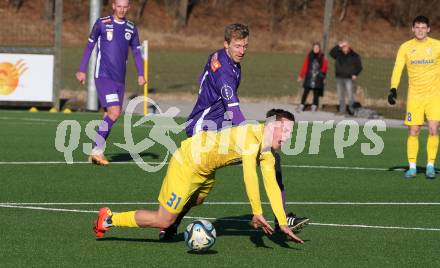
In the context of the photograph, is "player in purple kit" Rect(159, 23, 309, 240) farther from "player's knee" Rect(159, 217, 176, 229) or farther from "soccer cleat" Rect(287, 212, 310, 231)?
"player's knee" Rect(159, 217, 176, 229)

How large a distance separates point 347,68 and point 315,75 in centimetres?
106

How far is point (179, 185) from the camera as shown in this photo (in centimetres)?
959

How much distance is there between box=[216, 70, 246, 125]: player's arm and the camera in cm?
1030

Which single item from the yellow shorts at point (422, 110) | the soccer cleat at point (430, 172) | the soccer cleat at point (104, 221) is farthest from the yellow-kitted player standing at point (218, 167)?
the soccer cleat at point (430, 172)

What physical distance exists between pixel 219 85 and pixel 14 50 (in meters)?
15.5

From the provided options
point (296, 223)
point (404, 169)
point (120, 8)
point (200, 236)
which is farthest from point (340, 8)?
point (200, 236)

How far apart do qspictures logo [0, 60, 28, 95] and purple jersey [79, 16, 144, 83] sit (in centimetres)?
942

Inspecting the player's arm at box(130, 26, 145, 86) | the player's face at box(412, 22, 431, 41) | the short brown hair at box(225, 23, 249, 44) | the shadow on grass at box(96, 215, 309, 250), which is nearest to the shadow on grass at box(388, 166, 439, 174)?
the player's face at box(412, 22, 431, 41)

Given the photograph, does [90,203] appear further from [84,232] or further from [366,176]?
[366,176]

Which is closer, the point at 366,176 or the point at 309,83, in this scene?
the point at 366,176

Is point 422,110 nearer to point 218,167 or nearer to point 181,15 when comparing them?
point 218,167

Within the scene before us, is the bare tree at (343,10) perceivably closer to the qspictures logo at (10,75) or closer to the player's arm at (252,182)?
the qspictures logo at (10,75)

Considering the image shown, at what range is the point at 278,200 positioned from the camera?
9383 millimetres

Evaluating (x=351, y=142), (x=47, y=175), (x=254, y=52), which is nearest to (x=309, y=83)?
(x=351, y=142)
